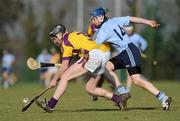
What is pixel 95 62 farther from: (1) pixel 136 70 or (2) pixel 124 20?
(2) pixel 124 20

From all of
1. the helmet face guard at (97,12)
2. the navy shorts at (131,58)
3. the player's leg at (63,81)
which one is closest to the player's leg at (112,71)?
the navy shorts at (131,58)

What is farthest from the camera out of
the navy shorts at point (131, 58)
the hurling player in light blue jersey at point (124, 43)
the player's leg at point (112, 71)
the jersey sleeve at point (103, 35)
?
the player's leg at point (112, 71)

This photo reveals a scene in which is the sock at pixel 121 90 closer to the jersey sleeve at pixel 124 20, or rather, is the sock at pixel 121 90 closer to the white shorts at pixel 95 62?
the white shorts at pixel 95 62

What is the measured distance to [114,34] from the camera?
14.2 m

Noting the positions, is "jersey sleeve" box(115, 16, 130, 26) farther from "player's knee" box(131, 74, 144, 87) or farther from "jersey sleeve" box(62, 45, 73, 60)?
"jersey sleeve" box(62, 45, 73, 60)

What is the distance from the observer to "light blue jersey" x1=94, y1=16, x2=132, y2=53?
46.2ft

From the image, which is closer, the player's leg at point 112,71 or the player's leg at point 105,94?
the player's leg at point 105,94

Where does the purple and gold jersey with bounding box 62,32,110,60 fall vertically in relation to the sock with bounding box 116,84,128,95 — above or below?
above

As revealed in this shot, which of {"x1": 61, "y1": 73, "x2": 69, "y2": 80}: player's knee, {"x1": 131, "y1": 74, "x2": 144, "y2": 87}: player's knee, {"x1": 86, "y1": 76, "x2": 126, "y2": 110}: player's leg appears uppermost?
{"x1": 61, "y1": 73, "x2": 69, "y2": 80}: player's knee

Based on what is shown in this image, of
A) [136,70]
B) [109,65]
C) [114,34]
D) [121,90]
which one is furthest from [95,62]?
[121,90]

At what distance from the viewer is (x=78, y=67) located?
13836 mm

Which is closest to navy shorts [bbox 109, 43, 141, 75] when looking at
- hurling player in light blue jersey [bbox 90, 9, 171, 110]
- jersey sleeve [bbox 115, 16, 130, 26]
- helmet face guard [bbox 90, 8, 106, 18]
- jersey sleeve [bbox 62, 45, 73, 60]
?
hurling player in light blue jersey [bbox 90, 9, 171, 110]

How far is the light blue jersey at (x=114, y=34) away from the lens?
14.1 m

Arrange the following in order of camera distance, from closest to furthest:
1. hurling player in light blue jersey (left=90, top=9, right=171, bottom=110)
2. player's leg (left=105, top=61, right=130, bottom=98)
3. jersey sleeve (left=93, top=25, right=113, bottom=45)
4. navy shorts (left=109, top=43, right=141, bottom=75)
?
jersey sleeve (left=93, top=25, right=113, bottom=45), hurling player in light blue jersey (left=90, top=9, right=171, bottom=110), navy shorts (left=109, top=43, right=141, bottom=75), player's leg (left=105, top=61, right=130, bottom=98)
